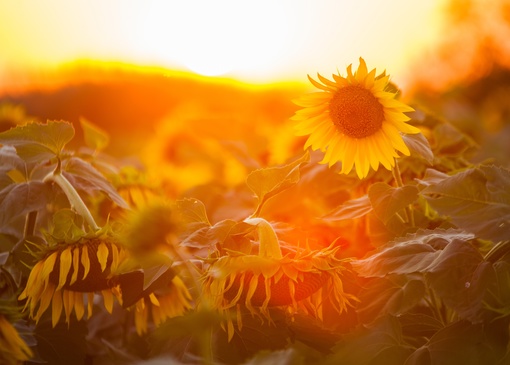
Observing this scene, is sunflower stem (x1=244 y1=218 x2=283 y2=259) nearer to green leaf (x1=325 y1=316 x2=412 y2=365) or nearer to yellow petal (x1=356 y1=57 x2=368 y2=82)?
green leaf (x1=325 y1=316 x2=412 y2=365)

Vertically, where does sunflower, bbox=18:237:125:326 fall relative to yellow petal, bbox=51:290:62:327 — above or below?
above

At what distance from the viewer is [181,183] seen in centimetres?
Answer: 358

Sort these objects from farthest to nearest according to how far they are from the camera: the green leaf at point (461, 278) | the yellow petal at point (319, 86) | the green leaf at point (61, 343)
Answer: the yellow petal at point (319, 86)
the green leaf at point (61, 343)
the green leaf at point (461, 278)

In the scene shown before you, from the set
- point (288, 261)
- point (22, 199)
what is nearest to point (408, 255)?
point (288, 261)

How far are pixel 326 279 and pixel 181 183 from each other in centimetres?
252

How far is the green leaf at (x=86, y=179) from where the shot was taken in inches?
55.9

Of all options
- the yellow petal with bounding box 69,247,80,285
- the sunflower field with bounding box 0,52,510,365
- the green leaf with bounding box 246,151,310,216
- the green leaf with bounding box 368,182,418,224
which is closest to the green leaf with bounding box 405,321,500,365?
the sunflower field with bounding box 0,52,510,365

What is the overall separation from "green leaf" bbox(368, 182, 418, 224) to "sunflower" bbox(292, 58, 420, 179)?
2.5 inches

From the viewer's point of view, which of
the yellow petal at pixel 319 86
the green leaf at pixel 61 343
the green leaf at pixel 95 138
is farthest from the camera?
the green leaf at pixel 95 138

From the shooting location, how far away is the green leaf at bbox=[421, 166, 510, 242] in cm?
108

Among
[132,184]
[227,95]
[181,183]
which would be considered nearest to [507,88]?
[227,95]

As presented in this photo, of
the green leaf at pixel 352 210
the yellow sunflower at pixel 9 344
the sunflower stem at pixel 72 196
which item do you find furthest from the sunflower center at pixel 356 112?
the yellow sunflower at pixel 9 344

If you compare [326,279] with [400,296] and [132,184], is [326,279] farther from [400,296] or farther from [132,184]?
[132,184]

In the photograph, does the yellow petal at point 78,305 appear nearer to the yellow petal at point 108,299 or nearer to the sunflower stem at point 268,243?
the yellow petal at point 108,299
